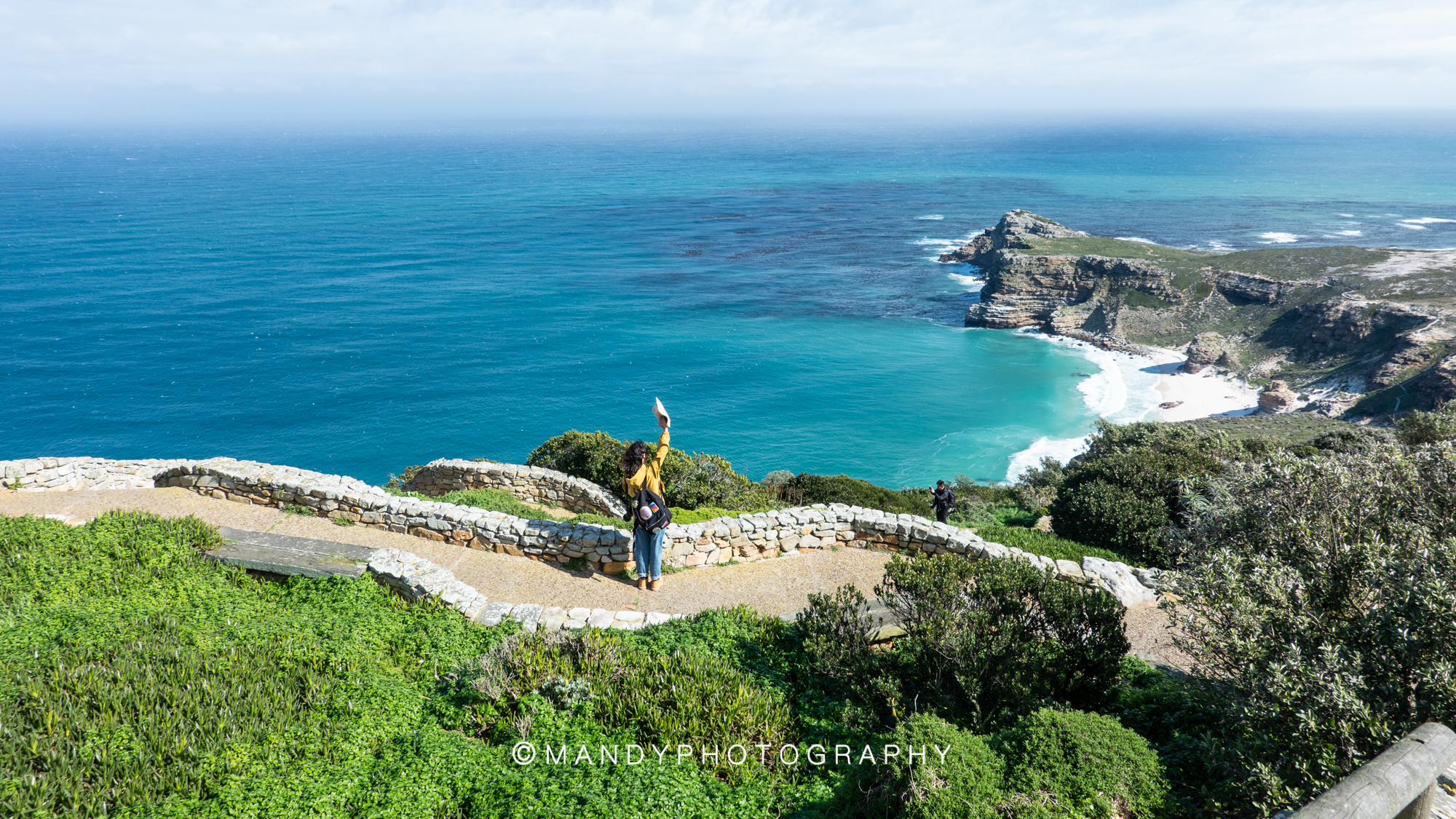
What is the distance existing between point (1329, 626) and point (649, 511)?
7195mm

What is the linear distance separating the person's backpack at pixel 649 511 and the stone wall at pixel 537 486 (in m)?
7.14

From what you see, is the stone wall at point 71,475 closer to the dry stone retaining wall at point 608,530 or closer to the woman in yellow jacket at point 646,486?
the dry stone retaining wall at point 608,530

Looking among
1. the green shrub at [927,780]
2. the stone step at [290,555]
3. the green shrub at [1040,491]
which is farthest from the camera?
the green shrub at [1040,491]

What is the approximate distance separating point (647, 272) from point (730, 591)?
77.4 metres

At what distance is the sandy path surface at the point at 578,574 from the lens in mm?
10367

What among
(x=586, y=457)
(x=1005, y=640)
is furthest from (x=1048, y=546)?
(x=586, y=457)

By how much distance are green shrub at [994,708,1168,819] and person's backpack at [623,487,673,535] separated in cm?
537

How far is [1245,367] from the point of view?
64.4 m

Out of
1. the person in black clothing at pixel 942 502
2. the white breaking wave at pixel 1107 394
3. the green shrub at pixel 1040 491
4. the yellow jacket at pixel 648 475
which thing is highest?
the yellow jacket at pixel 648 475

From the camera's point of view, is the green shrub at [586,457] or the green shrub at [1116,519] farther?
the green shrub at [586,457]

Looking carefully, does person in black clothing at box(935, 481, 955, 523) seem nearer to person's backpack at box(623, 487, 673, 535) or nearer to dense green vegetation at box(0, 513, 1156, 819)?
dense green vegetation at box(0, 513, 1156, 819)

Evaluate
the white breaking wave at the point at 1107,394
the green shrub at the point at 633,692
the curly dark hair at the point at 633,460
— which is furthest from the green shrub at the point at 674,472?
the white breaking wave at the point at 1107,394

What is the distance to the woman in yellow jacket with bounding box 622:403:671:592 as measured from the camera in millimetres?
9695

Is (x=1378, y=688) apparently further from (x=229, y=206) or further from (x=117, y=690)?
(x=229, y=206)
